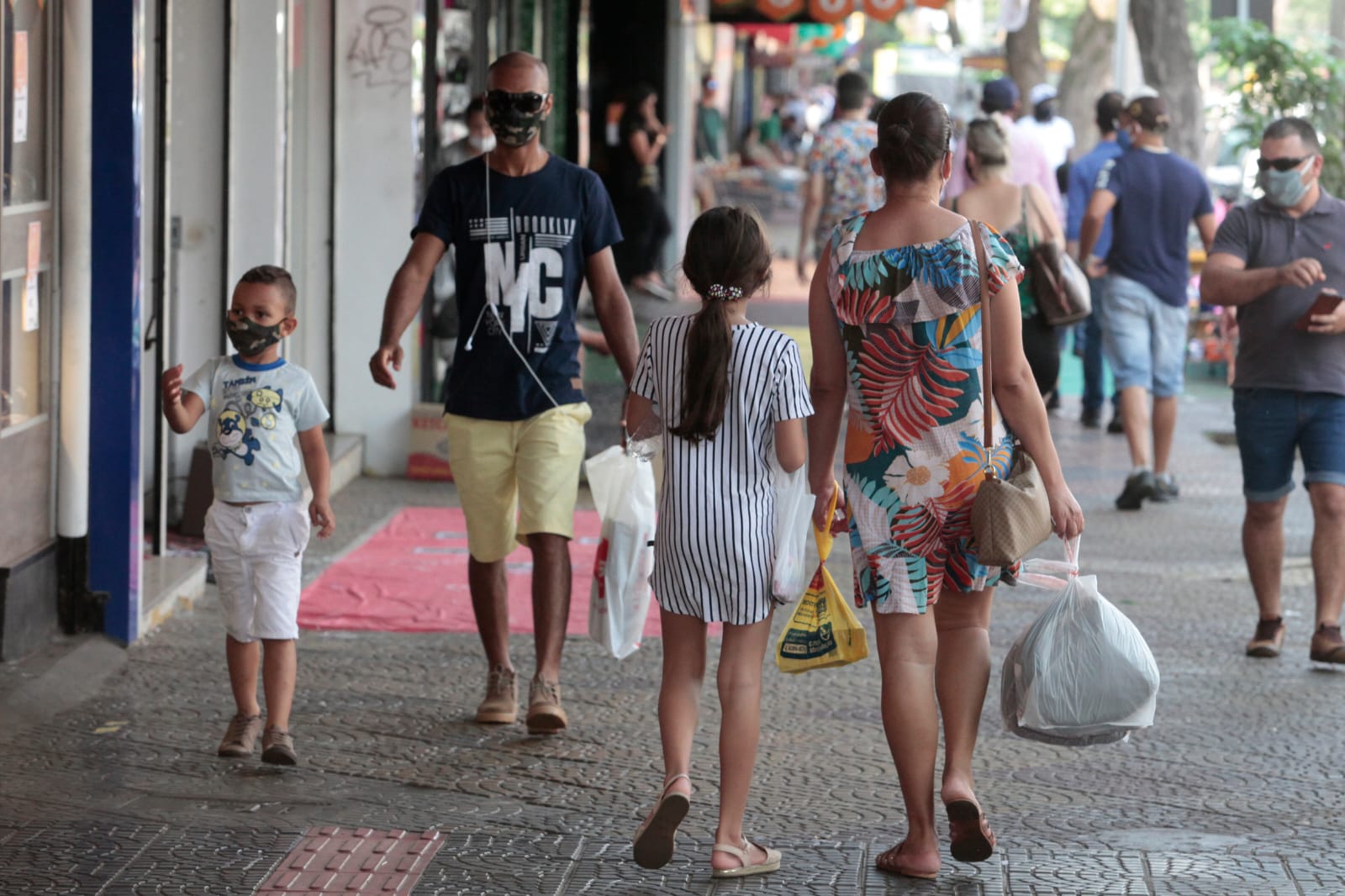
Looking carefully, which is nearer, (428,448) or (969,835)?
(969,835)

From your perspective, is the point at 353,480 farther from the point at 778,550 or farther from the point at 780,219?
the point at 780,219

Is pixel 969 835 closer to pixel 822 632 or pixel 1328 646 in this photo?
pixel 822 632

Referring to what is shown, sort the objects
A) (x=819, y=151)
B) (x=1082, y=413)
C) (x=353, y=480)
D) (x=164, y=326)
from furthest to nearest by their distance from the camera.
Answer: (x=1082, y=413) → (x=819, y=151) → (x=353, y=480) → (x=164, y=326)

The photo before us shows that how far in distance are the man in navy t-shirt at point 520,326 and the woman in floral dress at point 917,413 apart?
1335 mm

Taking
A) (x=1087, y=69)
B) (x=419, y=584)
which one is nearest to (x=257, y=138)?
(x=419, y=584)

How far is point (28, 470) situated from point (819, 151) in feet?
22.5

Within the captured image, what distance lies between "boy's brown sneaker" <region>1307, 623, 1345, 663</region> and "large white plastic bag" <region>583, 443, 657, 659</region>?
258cm

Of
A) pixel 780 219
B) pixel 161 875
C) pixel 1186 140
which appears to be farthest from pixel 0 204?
pixel 780 219

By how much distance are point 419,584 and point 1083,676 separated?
390cm

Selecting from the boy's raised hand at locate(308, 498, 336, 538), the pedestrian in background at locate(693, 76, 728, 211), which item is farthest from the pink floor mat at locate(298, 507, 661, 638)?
the pedestrian in background at locate(693, 76, 728, 211)

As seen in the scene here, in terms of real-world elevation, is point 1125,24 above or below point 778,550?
above

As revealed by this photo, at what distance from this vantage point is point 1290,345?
21.5ft

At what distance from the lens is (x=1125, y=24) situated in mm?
21859

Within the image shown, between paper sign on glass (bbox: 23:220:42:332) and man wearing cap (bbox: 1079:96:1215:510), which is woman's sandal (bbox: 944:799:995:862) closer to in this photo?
paper sign on glass (bbox: 23:220:42:332)
